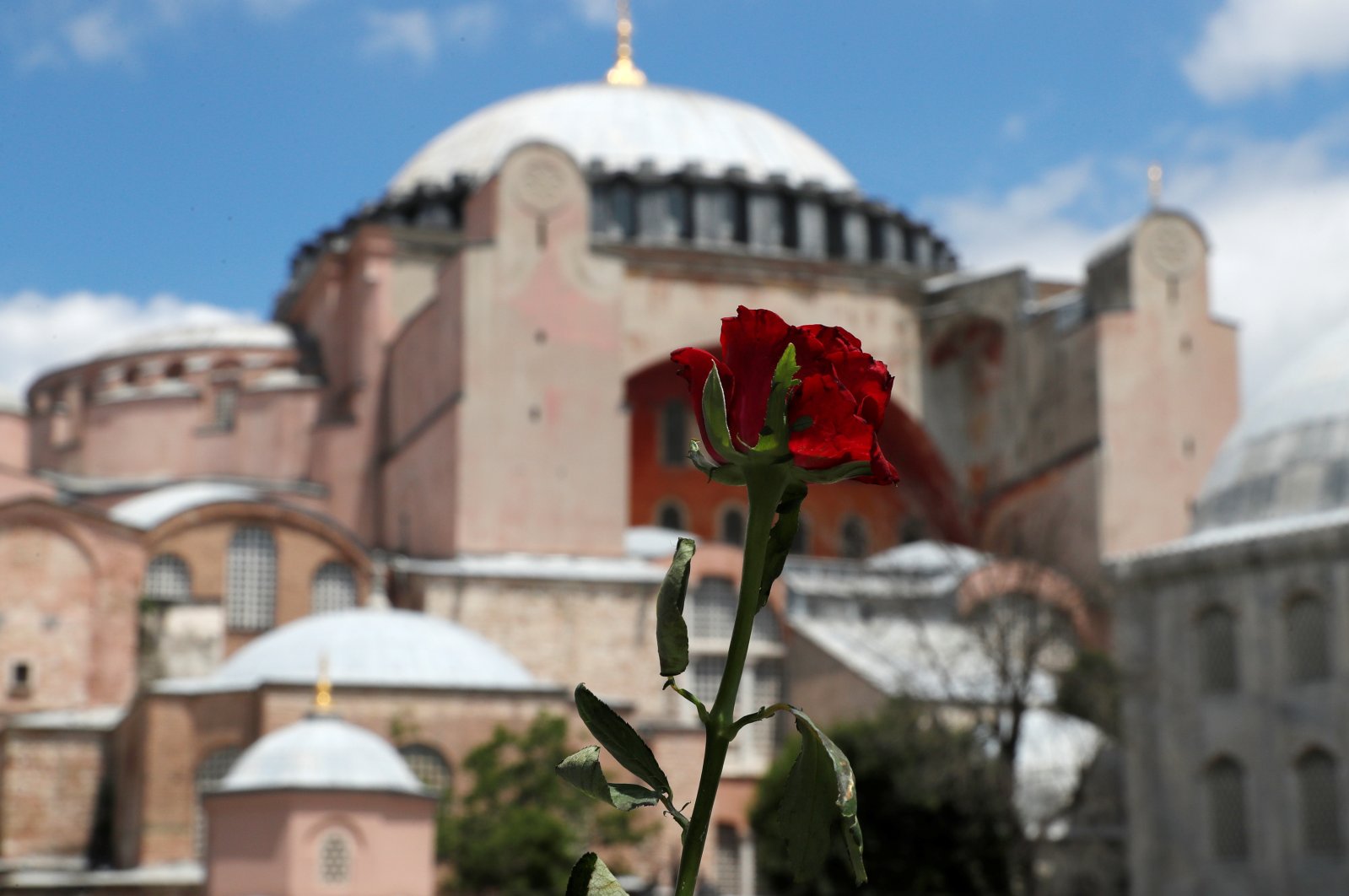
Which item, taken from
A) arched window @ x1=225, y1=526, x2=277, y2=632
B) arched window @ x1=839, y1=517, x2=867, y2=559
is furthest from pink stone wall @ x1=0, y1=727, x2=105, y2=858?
arched window @ x1=839, y1=517, x2=867, y2=559

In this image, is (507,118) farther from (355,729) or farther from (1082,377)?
(355,729)

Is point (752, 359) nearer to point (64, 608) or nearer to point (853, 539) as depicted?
point (64, 608)

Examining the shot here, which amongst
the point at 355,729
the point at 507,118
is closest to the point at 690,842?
the point at 355,729

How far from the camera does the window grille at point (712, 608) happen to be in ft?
136

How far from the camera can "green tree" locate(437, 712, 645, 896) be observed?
31.6 metres

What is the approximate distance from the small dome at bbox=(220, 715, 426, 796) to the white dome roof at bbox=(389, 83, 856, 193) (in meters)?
20.5

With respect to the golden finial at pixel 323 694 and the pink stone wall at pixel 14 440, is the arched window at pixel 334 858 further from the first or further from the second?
the pink stone wall at pixel 14 440

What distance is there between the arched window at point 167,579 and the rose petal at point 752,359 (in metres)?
37.1

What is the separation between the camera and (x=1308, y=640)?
26875 mm

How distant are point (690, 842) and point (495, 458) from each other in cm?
3737

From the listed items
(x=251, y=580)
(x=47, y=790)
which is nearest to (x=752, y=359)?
(x=47, y=790)

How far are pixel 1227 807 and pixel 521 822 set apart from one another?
405 inches

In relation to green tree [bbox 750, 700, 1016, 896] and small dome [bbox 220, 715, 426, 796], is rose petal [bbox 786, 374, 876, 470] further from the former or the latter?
green tree [bbox 750, 700, 1016, 896]

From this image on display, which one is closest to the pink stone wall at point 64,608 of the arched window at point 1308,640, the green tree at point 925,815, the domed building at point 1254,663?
the green tree at point 925,815
